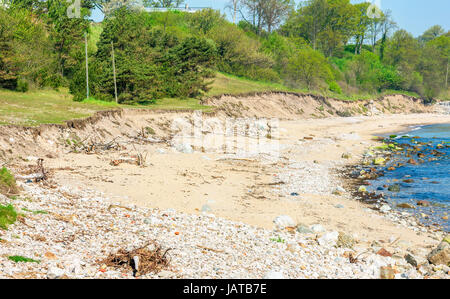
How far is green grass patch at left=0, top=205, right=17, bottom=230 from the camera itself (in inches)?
295

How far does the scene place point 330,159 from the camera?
2480 cm

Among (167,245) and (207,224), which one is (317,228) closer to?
(207,224)

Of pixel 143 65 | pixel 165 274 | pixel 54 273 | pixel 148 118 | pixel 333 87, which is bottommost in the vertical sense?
pixel 165 274

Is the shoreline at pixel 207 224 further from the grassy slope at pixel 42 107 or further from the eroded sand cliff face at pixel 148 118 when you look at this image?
the grassy slope at pixel 42 107

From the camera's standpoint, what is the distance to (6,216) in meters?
7.79

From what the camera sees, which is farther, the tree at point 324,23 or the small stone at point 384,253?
the tree at point 324,23

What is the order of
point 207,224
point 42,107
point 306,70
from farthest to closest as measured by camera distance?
point 306,70 → point 42,107 → point 207,224

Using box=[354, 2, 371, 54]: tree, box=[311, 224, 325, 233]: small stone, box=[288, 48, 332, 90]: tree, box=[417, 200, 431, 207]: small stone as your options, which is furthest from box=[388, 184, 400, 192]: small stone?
box=[354, 2, 371, 54]: tree

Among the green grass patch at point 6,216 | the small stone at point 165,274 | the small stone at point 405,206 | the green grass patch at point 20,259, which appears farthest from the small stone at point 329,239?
the green grass patch at point 6,216

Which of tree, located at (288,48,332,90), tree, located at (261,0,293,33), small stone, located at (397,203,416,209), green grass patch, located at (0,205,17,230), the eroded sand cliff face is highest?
tree, located at (261,0,293,33)

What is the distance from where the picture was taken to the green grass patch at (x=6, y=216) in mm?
7503

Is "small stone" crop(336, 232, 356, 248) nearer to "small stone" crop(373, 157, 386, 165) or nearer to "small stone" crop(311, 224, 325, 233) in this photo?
"small stone" crop(311, 224, 325, 233)

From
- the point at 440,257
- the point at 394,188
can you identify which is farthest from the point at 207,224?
the point at 394,188
